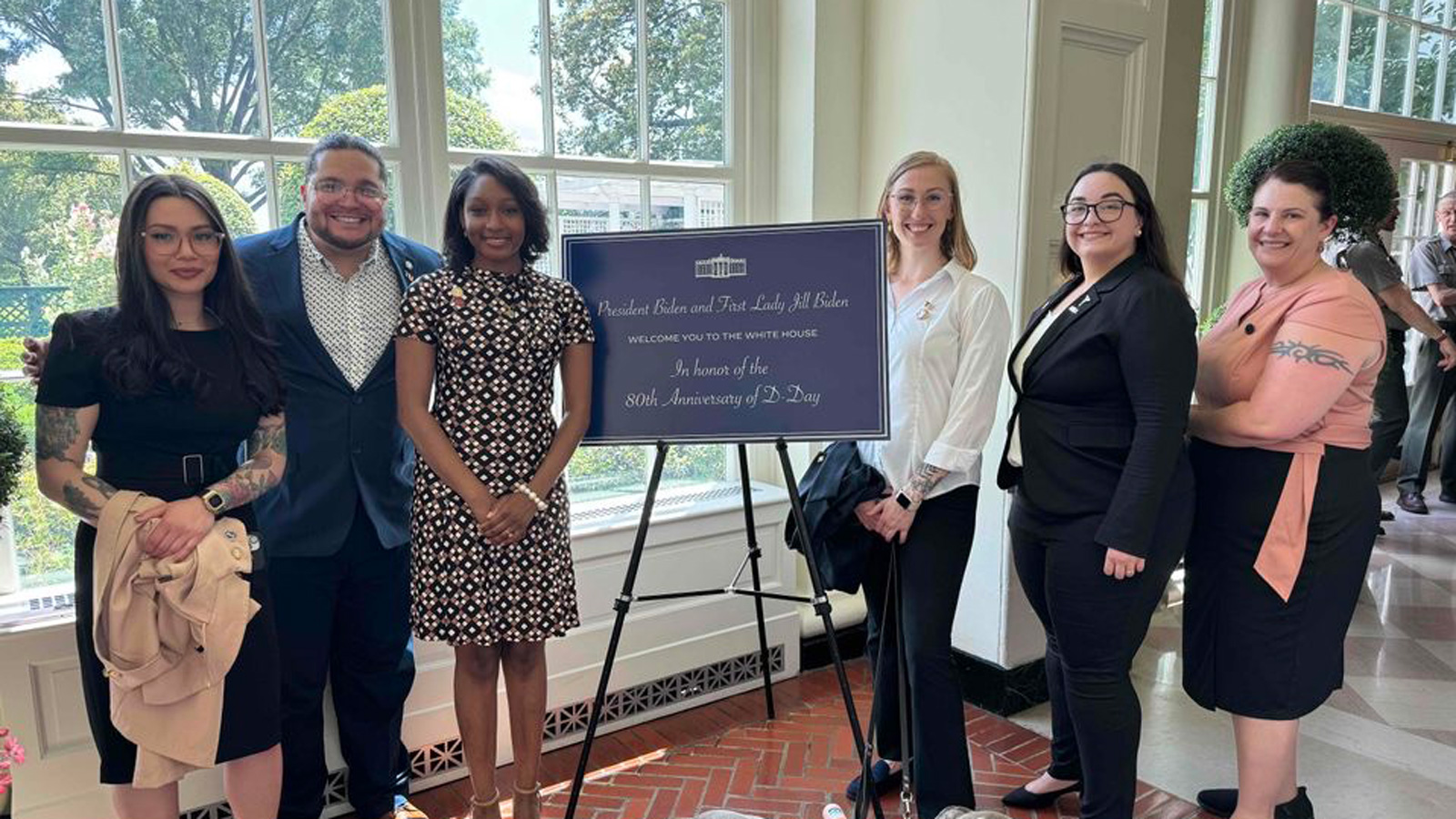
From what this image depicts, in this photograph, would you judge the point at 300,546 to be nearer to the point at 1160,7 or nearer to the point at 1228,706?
the point at 1228,706

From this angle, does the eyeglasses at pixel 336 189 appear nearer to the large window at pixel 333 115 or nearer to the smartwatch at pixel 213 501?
the large window at pixel 333 115

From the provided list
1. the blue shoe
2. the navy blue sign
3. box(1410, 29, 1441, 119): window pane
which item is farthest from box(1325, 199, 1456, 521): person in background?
the navy blue sign

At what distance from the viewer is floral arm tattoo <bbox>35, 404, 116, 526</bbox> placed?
1.78m

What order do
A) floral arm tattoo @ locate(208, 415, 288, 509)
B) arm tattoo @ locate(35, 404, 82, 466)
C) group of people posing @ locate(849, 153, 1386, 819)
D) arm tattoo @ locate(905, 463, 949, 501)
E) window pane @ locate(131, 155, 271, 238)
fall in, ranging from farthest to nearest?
window pane @ locate(131, 155, 271, 238), arm tattoo @ locate(905, 463, 949, 501), group of people posing @ locate(849, 153, 1386, 819), floral arm tattoo @ locate(208, 415, 288, 509), arm tattoo @ locate(35, 404, 82, 466)

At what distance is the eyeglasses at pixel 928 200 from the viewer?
7.48ft

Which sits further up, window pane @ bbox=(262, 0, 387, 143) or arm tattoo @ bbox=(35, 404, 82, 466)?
window pane @ bbox=(262, 0, 387, 143)

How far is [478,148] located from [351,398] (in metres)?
1.09

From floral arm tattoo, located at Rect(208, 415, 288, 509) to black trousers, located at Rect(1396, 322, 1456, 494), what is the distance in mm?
6586

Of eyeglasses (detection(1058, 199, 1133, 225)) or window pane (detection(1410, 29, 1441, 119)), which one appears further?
window pane (detection(1410, 29, 1441, 119))

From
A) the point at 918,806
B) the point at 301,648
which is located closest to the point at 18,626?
the point at 301,648

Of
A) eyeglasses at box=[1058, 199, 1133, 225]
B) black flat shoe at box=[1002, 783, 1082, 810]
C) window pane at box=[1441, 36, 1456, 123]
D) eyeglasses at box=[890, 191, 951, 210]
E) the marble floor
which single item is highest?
window pane at box=[1441, 36, 1456, 123]

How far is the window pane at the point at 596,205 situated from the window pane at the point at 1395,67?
5.48 metres

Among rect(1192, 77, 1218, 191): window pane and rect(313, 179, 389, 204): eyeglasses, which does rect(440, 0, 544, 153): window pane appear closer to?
rect(313, 179, 389, 204): eyeglasses

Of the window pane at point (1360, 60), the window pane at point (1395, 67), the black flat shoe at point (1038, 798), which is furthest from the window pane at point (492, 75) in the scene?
the window pane at point (1395, 67)
